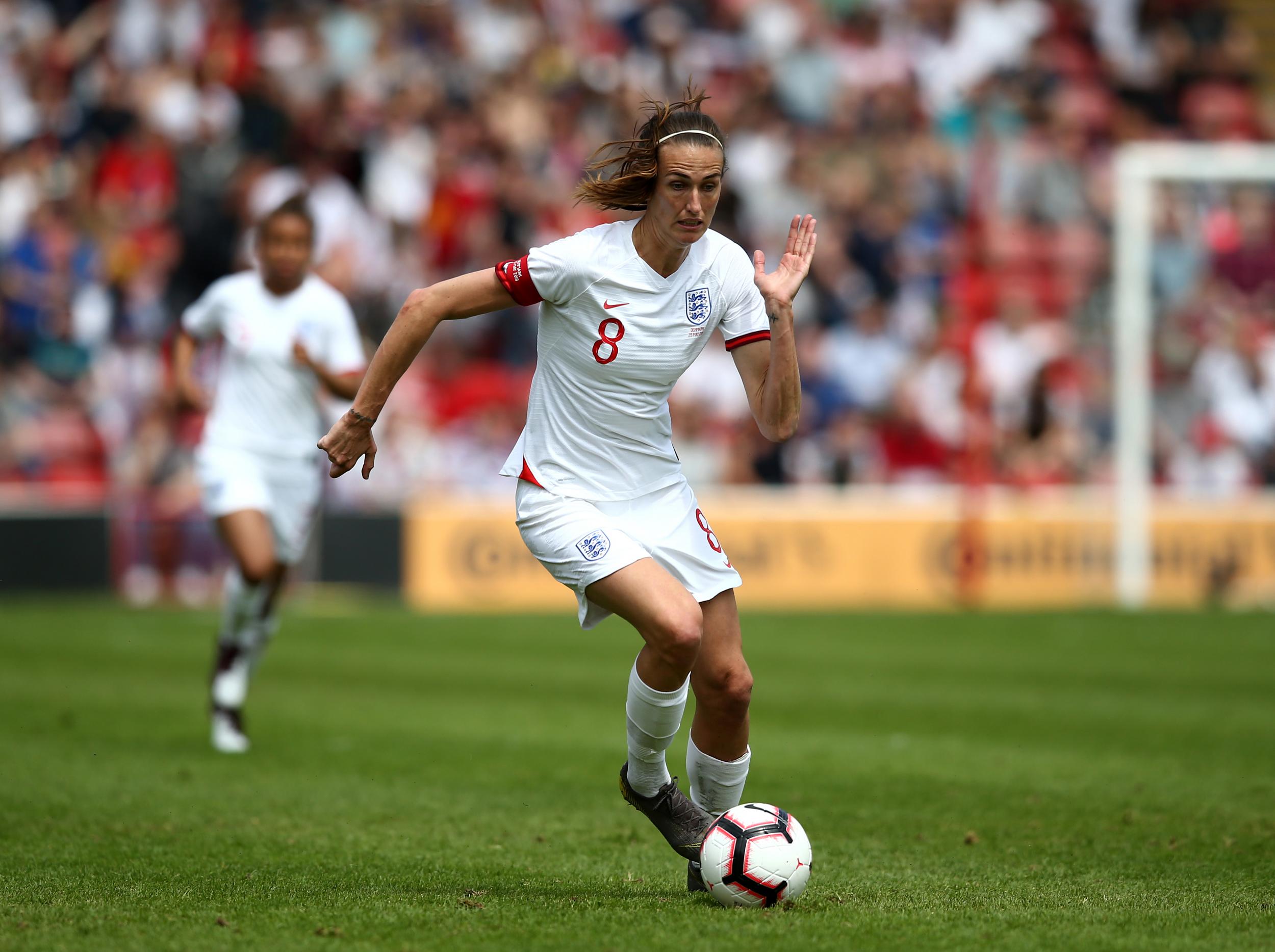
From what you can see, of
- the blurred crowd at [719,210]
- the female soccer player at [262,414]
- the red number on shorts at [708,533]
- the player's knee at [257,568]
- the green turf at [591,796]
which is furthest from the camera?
the blurred crowd at [719,210]

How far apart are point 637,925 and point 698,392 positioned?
1472 centimetres

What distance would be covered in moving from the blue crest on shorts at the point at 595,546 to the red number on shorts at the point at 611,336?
63 centimetres

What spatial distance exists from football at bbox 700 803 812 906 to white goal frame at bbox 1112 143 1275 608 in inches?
502

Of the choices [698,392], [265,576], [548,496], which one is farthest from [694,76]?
[548,496]

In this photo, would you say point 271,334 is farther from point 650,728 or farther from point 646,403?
point 650,728

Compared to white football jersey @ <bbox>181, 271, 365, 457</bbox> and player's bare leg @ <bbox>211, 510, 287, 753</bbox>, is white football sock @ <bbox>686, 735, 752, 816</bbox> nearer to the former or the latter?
player's bare leg @ <bbox>211, 510, 287, 753</bbox>

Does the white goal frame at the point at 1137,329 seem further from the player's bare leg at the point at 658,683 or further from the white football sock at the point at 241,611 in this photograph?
the player's bare leg at the point at 658,683

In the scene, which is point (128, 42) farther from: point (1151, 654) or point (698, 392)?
point (1151, 654)

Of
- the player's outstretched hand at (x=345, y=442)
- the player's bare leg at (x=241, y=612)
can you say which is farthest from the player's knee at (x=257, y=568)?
the player's outstretched hand at (x=345, y=442)

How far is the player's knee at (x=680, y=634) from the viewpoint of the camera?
5.61m

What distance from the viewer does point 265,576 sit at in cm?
962

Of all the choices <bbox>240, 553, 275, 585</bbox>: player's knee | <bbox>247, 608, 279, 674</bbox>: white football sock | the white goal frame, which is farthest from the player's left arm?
the white goal frame

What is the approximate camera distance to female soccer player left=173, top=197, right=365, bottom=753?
9.69m

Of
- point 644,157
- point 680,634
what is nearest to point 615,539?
point 680,634
